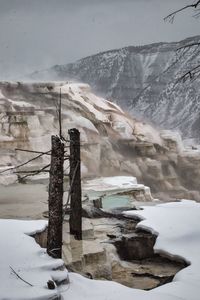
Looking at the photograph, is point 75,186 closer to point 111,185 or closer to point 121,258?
point 121,258

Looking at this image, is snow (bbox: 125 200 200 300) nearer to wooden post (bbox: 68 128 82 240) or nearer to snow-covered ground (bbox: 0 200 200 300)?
snow-covered ground (bbox: 0 200 200 300)

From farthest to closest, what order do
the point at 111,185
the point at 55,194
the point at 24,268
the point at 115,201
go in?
the point at 111,185, the point at 115,201, the point at 55,194, the point at 24,268

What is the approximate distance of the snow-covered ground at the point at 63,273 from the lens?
6848mm

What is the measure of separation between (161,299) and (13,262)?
2910mm

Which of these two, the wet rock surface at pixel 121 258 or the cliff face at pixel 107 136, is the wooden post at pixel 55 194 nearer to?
the wet rock surface at pixel 121 258

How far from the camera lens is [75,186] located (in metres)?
10.6

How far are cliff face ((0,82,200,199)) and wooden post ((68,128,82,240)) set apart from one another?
2035 cm

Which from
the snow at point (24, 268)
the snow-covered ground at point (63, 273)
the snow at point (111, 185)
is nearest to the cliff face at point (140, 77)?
the snow at point (111, 185)

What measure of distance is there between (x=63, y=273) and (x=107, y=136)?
28.7 m

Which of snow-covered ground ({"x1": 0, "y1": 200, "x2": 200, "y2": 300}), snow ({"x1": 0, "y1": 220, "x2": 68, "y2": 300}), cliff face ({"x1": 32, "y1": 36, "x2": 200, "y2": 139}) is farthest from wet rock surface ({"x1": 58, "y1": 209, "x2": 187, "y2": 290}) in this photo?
cliff face ({"x1": 32, "y1": 36, "x2": 200, "y2": 139})

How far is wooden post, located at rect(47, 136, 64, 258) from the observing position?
7.67 meters

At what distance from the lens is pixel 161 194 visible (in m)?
34.6

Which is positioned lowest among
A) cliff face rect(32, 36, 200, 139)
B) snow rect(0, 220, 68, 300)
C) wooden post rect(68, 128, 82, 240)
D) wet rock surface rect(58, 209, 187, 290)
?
wet rock surface rect(58, 209, 187, 290)

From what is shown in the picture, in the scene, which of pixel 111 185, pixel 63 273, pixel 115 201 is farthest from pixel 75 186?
pixel 111 185
